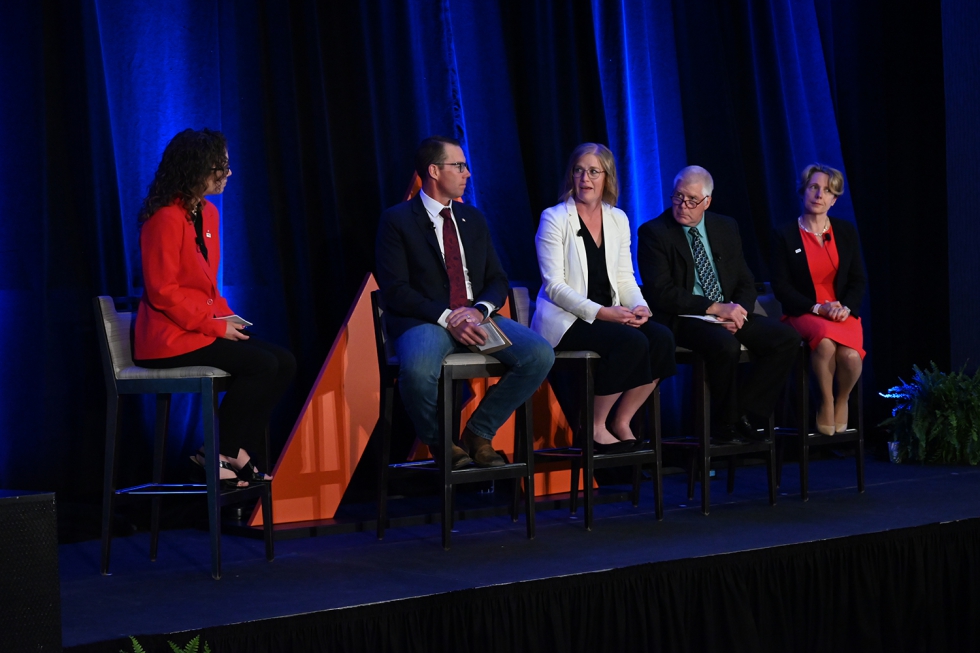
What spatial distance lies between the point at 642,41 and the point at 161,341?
2913 millimetres

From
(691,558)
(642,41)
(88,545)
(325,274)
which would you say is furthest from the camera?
(642,41)

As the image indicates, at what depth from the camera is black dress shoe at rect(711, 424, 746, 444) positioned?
383 cm

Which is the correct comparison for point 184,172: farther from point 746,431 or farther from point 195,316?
point 746,431

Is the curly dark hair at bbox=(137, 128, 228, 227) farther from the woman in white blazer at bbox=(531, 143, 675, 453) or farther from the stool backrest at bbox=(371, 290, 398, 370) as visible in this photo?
the woman in white blazer at bbox=(531, 143, 675, 453)

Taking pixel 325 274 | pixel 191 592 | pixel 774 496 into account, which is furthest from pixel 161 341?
pixel 774 496

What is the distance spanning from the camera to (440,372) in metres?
3.21

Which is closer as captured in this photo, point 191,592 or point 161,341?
point 191,592

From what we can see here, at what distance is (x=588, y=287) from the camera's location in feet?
12.5

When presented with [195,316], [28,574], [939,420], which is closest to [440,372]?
[195,316]

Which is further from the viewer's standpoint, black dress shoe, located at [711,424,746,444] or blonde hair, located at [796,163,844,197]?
blonde hair, located at [796,163,844,197]

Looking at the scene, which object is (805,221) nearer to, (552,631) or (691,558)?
(691,558)

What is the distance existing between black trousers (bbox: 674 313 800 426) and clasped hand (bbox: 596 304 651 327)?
27cm

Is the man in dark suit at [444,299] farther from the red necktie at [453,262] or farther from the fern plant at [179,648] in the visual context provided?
the fern plant at [179,648]

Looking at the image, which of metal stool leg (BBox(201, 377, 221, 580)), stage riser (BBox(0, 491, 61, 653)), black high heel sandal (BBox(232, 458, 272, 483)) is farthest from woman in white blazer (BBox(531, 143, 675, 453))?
stage riser (BBox(0, 491, 61, 653))
